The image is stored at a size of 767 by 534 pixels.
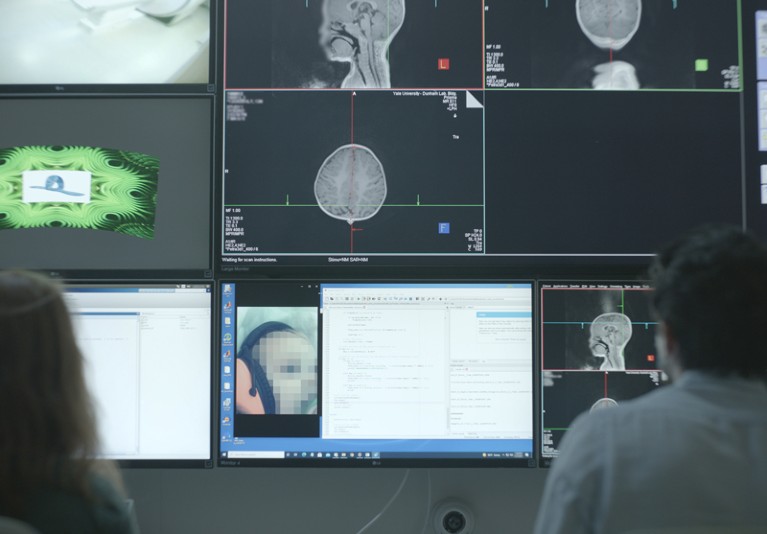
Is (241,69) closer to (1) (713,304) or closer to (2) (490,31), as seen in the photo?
(2) (490,31)

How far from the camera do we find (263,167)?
1.91m

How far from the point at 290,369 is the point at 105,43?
97cm

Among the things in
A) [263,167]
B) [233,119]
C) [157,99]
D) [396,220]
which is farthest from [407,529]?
[157,99]

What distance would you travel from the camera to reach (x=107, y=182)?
6.41ft

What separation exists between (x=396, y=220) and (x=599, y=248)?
0.52m

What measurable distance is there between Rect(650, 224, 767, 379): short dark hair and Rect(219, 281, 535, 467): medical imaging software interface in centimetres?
87

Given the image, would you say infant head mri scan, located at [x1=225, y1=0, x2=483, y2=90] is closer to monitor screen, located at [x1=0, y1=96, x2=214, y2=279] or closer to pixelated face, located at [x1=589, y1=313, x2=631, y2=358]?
monitor screen, located at [x1=0, y1=96, x2=214, y2=279]

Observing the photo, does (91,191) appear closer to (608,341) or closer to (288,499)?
(288,499)

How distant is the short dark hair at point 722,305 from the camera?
101 centimetres

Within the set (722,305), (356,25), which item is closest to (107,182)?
(356,25)

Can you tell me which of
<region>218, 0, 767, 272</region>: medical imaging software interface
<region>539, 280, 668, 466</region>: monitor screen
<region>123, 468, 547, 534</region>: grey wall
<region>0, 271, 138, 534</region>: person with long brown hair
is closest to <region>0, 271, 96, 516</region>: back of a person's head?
<region>0, 271, 138, 534</region>: person with long brown hair

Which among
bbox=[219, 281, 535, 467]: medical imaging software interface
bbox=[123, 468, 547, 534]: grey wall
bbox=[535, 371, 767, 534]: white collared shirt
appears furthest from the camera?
bbox=[123, 468, 547, 534]: grey wall

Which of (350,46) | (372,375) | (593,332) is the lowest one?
(372,375)

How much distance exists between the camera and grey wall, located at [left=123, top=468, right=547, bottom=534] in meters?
2.00
